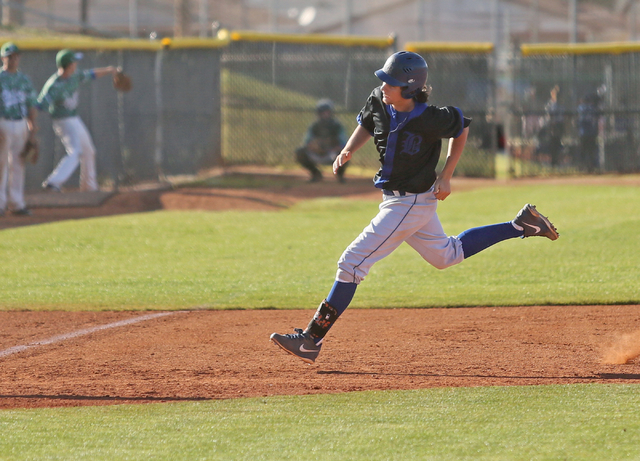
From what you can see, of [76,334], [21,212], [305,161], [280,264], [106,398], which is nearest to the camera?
[106,398]

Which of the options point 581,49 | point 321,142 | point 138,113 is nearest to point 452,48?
point 581,49

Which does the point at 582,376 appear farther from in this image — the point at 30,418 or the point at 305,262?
the point at 305,262

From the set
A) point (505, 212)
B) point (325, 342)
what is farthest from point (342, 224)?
point (325, 342)

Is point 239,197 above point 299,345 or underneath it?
above

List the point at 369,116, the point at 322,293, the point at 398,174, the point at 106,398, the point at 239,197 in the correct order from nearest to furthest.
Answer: the point at 106,398 < the point at 398,174 < the point at 369,116 < the point at 322,293 < the point at 239,197

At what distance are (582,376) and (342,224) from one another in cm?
691

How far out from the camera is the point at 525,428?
12.2ft

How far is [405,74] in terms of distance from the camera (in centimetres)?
482

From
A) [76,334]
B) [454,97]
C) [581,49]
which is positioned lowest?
[76,334]

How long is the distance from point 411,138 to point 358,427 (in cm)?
189

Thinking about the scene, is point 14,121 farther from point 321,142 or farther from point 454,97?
point 454,97

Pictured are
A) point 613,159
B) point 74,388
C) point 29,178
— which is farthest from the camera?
point 613,159

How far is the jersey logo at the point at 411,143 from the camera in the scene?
4945mm

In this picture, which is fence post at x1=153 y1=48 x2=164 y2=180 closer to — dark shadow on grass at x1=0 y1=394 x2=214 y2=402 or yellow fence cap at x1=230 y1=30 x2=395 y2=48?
yellow fence cap at x1=230 y1=30 x2=395 y2=48
